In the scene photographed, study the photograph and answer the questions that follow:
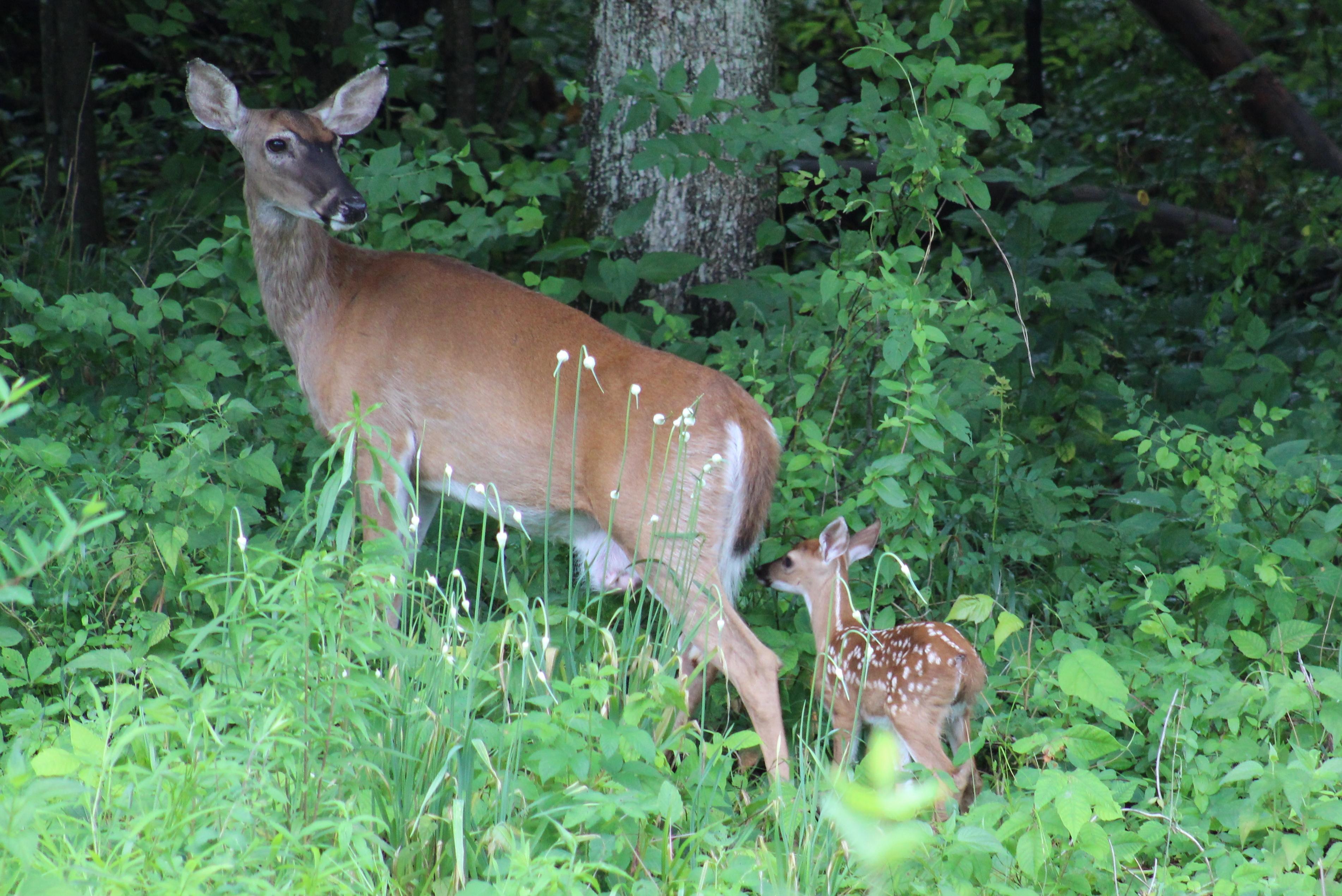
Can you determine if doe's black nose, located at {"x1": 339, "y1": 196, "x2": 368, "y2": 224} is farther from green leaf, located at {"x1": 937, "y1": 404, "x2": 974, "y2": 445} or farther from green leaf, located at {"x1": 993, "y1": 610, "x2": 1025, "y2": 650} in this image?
green leaf, located at {"x1": 993, "y1": 610, "x2": 1025, "y2": 650}

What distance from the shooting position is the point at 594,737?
2.88 meters

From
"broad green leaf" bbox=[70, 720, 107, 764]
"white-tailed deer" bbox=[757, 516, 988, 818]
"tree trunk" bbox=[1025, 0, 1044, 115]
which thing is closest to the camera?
"broad green leaf" bbox=[70, 720, 107, 764]

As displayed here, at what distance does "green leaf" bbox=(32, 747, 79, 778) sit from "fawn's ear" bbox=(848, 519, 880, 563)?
2193mm

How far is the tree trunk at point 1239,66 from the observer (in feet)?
26.5

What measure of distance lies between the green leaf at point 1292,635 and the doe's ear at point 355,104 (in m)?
3.31

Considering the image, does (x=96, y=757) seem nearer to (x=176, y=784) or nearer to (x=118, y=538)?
(x=176, y=784)

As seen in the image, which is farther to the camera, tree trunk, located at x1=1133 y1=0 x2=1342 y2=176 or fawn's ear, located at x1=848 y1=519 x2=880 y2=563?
tree trunk, located at x1=1133 y1=0 x2=1342 y2=176

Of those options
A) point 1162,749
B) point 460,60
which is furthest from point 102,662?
point 460,60

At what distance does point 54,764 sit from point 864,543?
2.26m

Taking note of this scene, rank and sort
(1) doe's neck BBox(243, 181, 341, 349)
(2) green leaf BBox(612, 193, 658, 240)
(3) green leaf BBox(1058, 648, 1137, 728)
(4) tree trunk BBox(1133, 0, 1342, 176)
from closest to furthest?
(3) green leaf BBox(1058, 648, 1137, 728)
(1) doe's neck BBox(243, 181, 341, 349)
(2) green leaf BBox(612, 193, 658, 240)
(4) tree trunk BBox(1133, 0, 1342, 176)

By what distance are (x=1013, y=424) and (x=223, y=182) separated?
4.18 meters

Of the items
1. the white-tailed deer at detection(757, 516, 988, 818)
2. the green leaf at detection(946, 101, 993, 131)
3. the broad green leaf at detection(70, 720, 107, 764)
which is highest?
the green leaf at detection(946, 101, 993, 131)

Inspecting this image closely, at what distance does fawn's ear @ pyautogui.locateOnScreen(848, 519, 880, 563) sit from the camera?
403 centimetres

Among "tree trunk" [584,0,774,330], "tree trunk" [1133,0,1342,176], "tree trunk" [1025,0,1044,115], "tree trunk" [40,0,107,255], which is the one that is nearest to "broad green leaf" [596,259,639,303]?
"tree trunk" [584,0,774,330]
